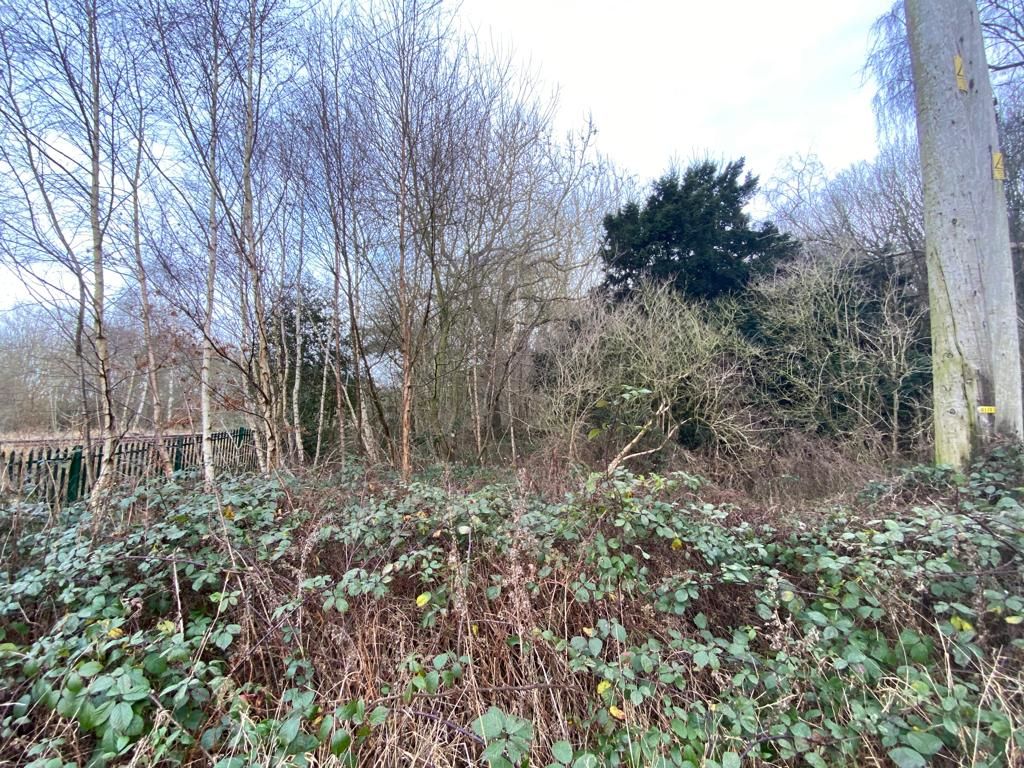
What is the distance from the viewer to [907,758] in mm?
1316

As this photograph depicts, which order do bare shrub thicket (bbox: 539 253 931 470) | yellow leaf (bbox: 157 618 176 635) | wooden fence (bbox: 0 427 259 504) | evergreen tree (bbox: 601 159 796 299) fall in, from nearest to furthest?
yellow leaf (bbox: 157 618 176 635)
wooden fence (bbox: 0 427 259 504)
bare shrub thicket (bbox: 539 253 931 470)
evergreen tree (bbox: 601 159 796 299)

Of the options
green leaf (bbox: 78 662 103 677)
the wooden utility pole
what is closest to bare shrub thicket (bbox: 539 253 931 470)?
the wooden utility pole

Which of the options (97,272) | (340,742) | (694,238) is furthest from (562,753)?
(694,238)

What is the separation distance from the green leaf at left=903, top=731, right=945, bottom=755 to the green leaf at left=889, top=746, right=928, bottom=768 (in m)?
0.03

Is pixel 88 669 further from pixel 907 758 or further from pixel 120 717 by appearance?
pixel 907 758

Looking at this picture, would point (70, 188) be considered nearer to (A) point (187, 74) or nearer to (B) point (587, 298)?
(A) point (187, 74)

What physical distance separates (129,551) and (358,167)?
4749 millimetres

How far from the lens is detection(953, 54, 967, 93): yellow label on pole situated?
3.24m

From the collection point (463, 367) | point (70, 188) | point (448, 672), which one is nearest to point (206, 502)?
point (448, 672)

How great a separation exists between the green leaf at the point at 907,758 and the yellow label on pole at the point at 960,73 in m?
4.71

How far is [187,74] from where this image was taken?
171 inches

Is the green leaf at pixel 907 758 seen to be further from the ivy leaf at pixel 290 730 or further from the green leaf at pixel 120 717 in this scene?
the green leaf at pixel 120 717

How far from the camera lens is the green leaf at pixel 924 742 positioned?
4.39ft

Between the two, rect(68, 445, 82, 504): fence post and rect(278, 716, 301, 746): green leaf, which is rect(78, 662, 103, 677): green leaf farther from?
rect(68, 445, 82, 504): fence post
